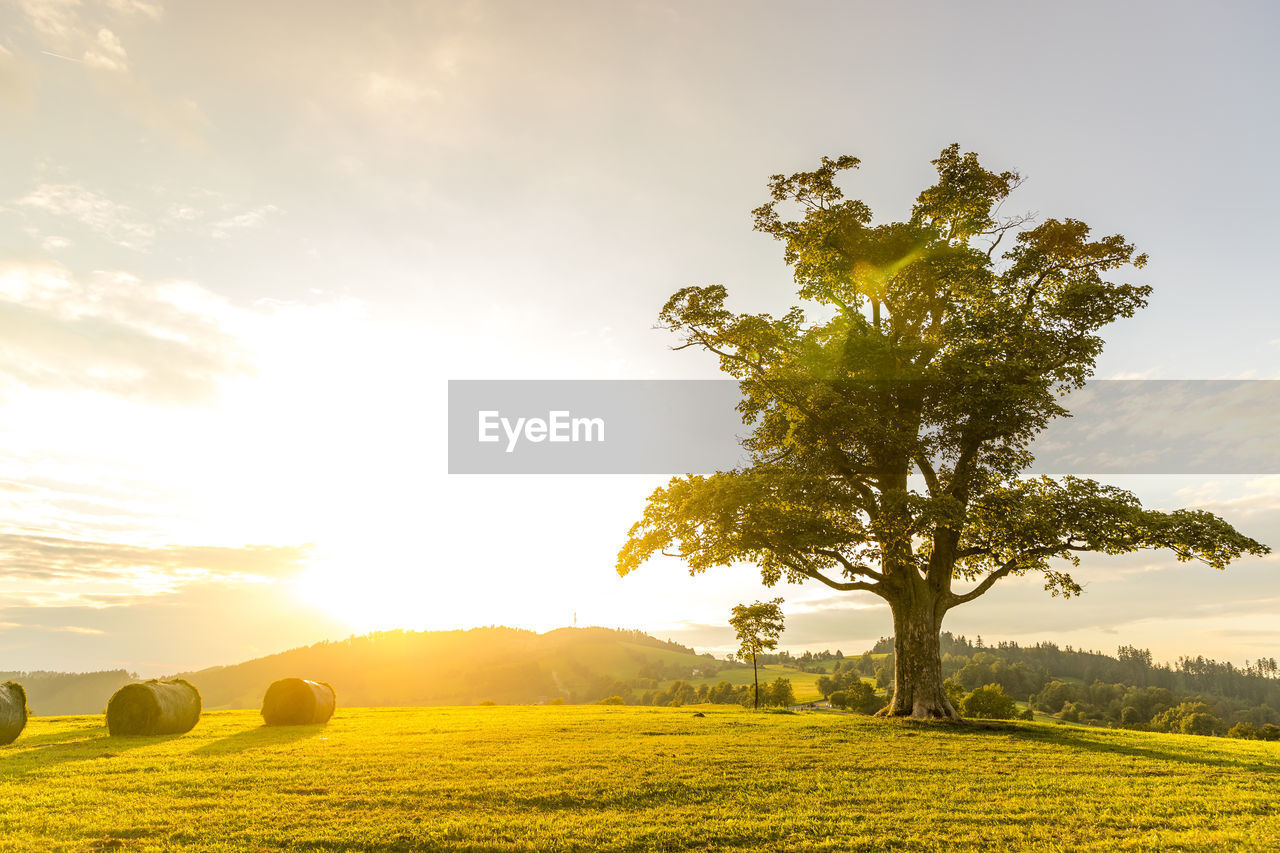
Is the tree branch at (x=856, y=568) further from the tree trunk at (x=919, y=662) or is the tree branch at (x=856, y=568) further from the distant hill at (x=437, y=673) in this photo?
the distant hill at (x=437, y=673)

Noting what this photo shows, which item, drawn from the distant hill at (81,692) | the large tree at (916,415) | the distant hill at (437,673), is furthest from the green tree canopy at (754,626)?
the distant hill at (81,692)

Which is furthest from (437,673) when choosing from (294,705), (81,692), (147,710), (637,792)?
(637,792)

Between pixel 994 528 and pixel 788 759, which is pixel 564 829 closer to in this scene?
pixel 788 759

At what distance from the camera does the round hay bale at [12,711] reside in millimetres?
23641

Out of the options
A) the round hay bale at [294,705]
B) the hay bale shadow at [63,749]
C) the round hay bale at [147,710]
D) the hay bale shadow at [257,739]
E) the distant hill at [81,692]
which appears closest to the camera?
the hay bale shadow at [63,749]

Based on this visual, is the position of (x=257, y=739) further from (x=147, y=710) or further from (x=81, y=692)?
(x=81, y=692)

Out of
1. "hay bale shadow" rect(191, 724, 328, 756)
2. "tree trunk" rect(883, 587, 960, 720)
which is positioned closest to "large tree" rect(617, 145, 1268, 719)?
"tree trunk" rect(883, 587, 960, 720)

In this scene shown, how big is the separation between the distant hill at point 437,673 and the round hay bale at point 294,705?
4499 inches

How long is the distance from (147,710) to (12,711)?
3999mm

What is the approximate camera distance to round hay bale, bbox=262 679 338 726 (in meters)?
30.5

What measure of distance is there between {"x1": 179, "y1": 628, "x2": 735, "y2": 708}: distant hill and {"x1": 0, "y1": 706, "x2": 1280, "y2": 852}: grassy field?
124725 millimetres

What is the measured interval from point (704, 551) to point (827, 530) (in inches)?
221

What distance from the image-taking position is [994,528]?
28312mm

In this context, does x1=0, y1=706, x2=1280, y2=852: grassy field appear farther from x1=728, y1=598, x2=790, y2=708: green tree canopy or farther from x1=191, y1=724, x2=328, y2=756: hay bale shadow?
x1=728, y1=598, x2=790, y2=708: green tree canopy
